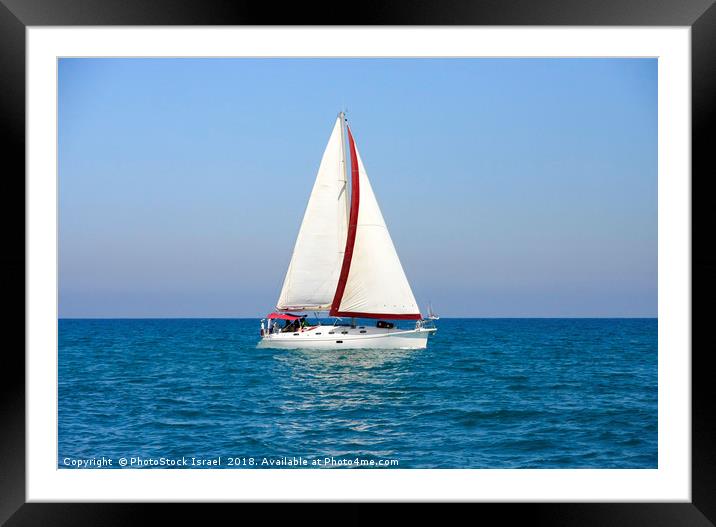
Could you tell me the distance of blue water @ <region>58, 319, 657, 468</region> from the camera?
10.2 meters

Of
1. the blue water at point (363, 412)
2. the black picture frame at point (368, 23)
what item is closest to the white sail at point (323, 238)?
the blue water at point (363, 412)

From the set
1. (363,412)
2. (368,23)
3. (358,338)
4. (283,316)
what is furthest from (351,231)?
(368,23)

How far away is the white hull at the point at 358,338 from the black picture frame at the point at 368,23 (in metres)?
17.9

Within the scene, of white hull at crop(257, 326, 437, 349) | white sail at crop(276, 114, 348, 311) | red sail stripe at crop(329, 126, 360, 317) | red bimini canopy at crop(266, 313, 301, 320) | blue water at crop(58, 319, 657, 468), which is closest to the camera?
blue water at crop(58, 319, 657, 468)

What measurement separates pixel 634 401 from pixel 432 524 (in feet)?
41.8

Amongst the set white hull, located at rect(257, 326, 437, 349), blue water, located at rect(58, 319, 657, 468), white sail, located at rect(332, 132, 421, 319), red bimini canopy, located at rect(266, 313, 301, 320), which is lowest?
blue water, located at rect(58, 319, 657, 468)

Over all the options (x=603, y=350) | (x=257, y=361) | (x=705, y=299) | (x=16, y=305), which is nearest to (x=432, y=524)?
(x=705, y=299)

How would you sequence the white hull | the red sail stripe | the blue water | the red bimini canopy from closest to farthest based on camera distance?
the blue water < the white hull < the red sail stripe < the red bimini canopy

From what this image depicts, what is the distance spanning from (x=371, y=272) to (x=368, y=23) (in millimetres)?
18516

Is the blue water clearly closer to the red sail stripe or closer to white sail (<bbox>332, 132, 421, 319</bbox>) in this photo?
white sail (<bbox>332, 132, 421, 319</bbox>)

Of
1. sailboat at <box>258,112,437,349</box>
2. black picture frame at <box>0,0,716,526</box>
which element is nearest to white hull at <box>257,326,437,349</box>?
sailboat at <box>258,112,437,349</box>

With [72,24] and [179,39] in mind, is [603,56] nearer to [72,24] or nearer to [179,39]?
[179,39]

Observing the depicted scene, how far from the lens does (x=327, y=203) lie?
25.5 m

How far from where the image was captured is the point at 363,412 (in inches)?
536
